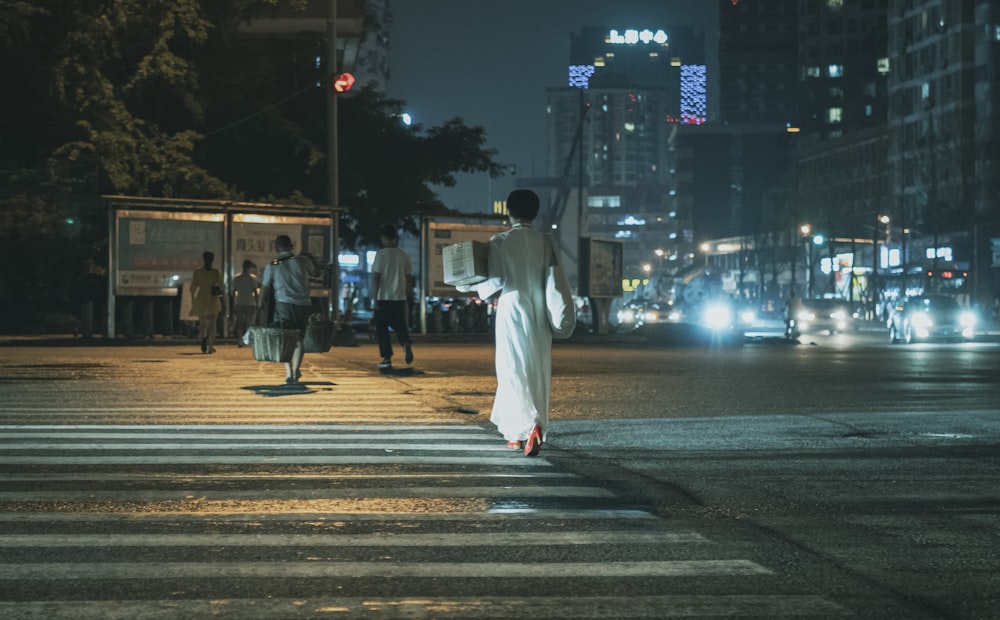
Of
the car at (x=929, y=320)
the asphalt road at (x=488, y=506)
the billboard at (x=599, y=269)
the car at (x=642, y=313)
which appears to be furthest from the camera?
the car at (x=642, y=313)

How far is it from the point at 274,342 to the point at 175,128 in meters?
21.4

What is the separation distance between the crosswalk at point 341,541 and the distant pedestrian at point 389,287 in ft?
28.1

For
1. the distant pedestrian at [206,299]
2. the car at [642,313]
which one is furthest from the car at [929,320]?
the distant pedestrian at [206,299]

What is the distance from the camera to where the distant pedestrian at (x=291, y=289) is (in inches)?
661

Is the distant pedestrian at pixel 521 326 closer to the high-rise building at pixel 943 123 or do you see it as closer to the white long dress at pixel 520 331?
the white long dress at pixel 520 331

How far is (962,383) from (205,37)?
69.1ft

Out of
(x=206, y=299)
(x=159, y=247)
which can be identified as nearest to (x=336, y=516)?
(x=206, y=299)

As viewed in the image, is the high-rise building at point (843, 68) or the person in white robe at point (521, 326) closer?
the person in white robe at point (521, 326)

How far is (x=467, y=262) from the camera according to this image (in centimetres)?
1002

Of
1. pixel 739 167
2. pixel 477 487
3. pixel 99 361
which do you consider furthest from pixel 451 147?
pixel 739 167

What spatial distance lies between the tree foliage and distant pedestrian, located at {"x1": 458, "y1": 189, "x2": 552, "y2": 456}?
23849 millimetres

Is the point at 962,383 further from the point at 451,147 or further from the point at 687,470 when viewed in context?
the point at 451,147

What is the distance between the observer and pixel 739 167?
196875 mm

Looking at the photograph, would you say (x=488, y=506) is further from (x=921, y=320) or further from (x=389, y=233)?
(x=921, y=320)
